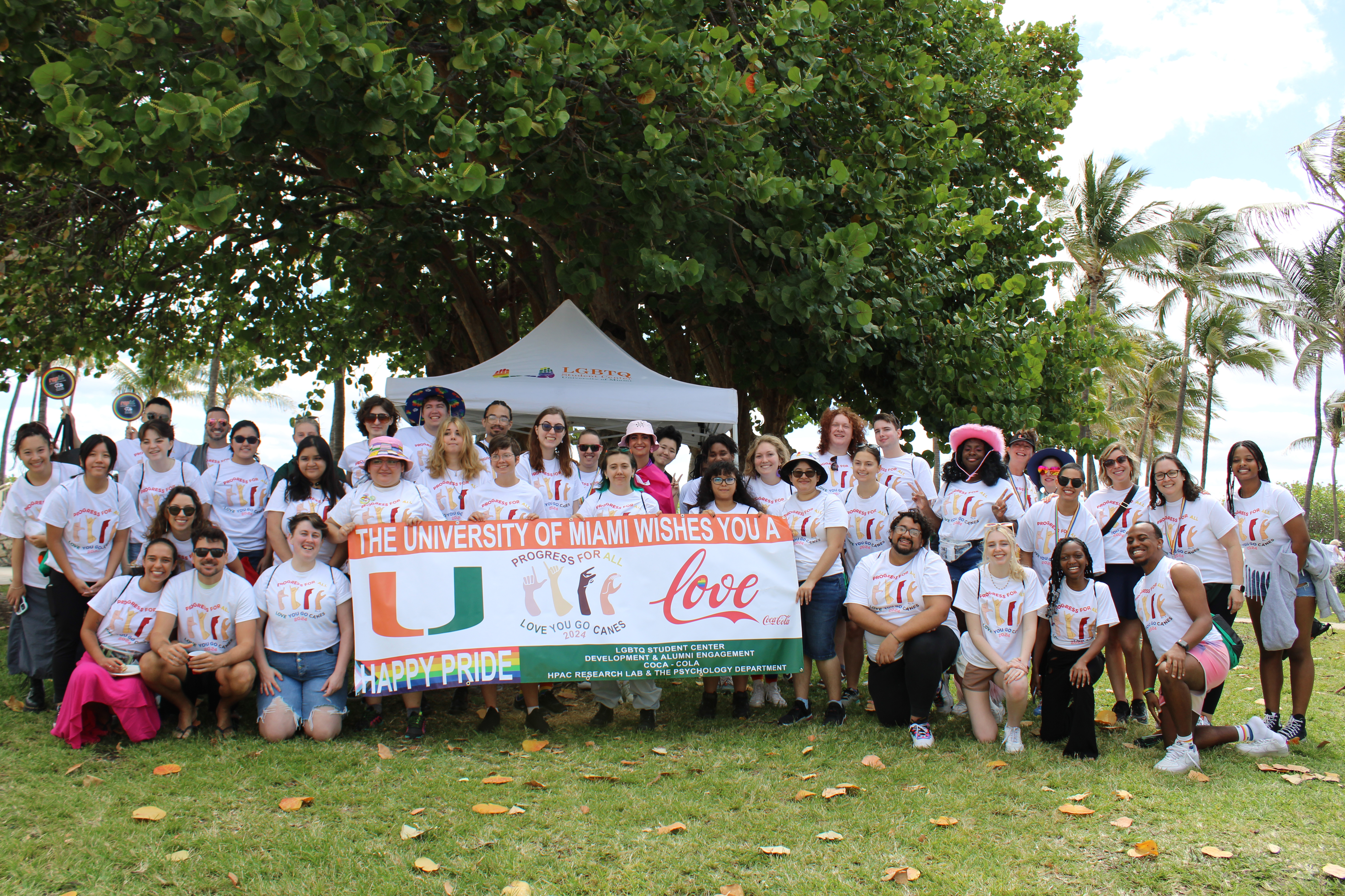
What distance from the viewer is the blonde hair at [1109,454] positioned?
6.49 metres

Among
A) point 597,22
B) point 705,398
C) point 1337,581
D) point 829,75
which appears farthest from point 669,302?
point 1337,581

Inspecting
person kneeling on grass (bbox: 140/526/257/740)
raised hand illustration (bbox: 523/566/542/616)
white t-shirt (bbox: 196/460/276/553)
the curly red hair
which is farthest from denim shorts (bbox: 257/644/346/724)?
the curly red hair

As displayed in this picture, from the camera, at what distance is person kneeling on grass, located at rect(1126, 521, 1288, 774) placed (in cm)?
538

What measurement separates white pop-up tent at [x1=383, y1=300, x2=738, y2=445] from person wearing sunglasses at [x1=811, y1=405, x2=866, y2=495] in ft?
7.30

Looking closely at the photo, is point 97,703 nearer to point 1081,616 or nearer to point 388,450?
point 388,450

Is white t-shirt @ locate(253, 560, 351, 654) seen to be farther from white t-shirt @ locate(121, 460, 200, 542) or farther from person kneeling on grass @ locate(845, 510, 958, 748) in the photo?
person kneeling on grass @ locate(845, 510, 958, 748)

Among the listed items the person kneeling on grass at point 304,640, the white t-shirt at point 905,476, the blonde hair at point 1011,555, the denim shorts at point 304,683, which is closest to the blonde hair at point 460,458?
the person kneeling on grass at point 304,640

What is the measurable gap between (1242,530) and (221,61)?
7284 millimetres

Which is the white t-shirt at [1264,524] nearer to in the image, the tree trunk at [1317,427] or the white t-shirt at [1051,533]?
the white t-shirt at [1051,533]

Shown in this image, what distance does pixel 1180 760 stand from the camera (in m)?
5.30

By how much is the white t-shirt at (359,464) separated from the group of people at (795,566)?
3cm

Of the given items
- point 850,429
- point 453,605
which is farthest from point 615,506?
point 850,429

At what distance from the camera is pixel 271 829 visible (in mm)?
4207

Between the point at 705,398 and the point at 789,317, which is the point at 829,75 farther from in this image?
the point at 705,398
